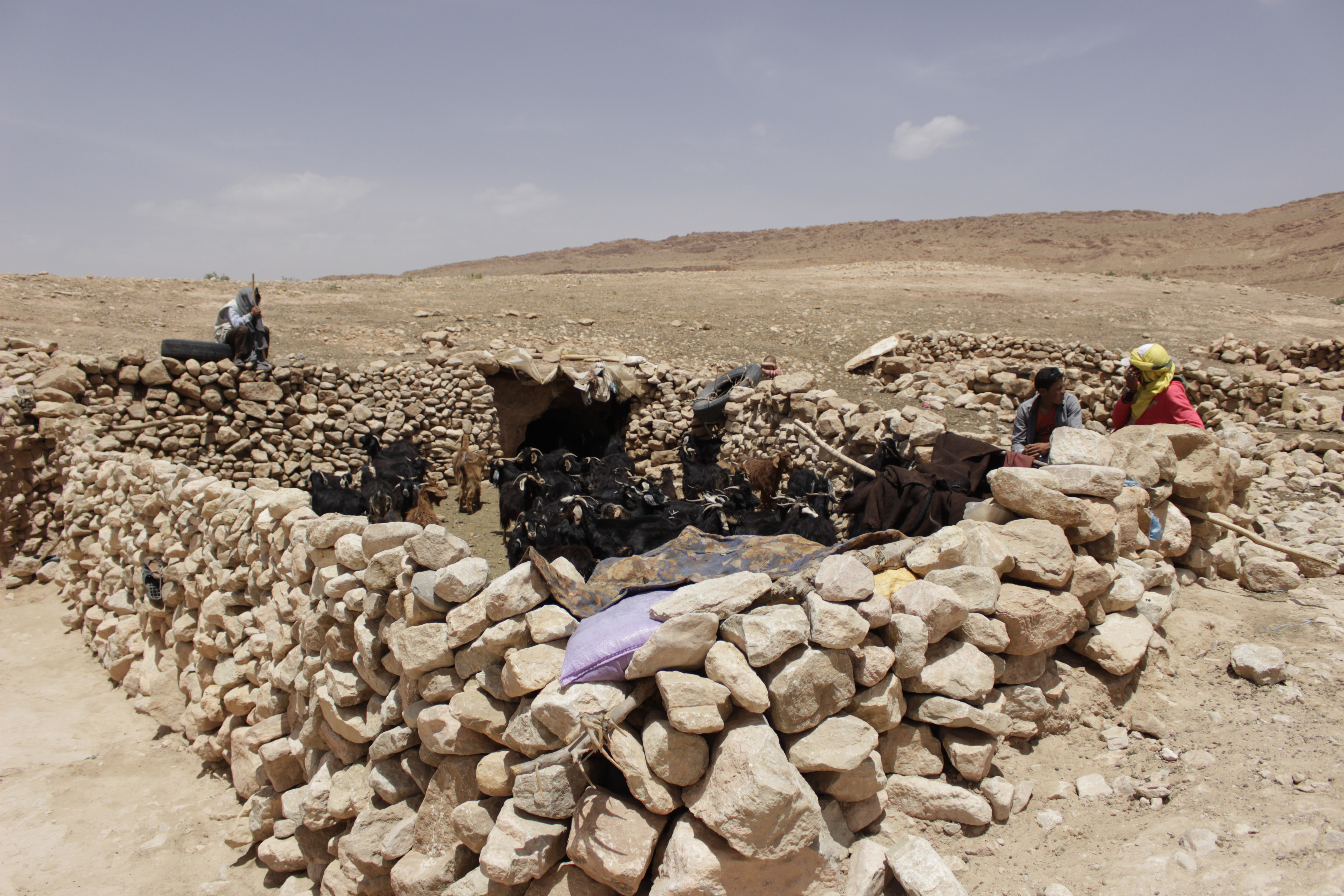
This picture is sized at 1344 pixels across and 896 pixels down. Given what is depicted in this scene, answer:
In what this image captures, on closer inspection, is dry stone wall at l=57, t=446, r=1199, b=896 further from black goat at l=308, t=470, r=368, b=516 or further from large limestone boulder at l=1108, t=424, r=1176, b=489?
black goat at l=308, t=470, r=368, b=516

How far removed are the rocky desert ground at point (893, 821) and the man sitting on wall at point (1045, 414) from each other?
124 centimetres

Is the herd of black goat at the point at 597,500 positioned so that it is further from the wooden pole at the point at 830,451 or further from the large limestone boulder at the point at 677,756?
the large limestone boulder at the point at 677,756

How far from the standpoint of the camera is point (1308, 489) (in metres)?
5.39

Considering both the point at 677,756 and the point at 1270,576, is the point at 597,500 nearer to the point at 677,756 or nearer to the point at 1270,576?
the point at 677,756

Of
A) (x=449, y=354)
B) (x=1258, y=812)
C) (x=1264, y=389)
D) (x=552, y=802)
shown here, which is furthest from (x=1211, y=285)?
(x=552, y=802)

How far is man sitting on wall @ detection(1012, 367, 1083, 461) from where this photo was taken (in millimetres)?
4742

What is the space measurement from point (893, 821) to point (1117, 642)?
1.45 metres

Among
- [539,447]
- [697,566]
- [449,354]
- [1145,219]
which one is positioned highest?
[1145,219]

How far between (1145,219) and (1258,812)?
1726 inches

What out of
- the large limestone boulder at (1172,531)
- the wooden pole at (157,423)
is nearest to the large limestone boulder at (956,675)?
the large limestone boulder at (1172,531)

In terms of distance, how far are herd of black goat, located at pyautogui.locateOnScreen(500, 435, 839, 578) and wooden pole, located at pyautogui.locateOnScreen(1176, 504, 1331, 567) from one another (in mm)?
2203

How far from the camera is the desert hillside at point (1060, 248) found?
2678 centimetres

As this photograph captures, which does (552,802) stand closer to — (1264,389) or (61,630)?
(61,630)

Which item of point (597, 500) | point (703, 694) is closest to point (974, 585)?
point (703, 694)
